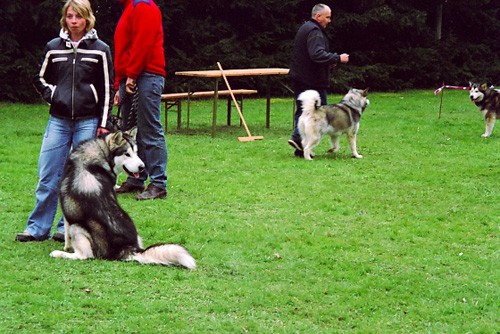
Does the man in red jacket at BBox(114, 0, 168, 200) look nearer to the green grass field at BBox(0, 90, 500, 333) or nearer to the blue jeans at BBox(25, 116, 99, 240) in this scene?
the green grass field at BBox(0, 90, 500, 333)

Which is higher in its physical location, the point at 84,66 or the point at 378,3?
the point at 378,3

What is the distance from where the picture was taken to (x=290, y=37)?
65.6ft

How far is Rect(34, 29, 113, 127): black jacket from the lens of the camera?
18.1ft

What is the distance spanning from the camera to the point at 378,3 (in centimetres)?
2078

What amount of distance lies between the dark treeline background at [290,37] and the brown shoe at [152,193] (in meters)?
9.81

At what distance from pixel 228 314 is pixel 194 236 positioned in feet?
5.58

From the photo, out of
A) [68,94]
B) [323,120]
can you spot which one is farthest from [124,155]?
[323,120]

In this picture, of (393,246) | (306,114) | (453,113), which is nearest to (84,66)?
(393,246)

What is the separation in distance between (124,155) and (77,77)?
701 mm

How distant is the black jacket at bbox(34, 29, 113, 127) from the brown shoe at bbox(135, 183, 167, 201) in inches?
66.4

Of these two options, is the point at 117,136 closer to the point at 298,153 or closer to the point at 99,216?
the point at 99,216

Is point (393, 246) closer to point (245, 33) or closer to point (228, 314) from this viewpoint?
point (228, 314)

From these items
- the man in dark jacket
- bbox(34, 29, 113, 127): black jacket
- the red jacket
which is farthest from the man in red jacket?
the man in dark jacket

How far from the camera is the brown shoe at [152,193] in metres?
7.25
